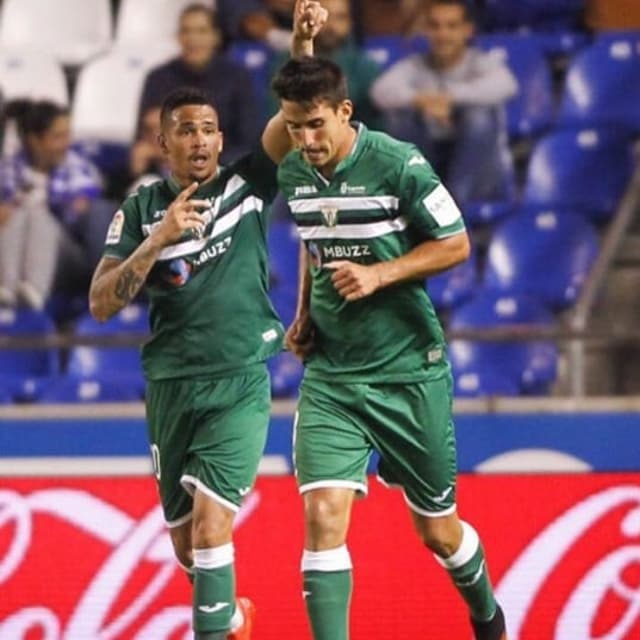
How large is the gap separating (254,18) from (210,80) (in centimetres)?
98

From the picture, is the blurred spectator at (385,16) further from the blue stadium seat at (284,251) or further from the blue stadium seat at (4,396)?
the blue stadium seat at (4,396)

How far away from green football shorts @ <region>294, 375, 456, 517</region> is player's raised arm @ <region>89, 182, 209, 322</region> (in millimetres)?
610

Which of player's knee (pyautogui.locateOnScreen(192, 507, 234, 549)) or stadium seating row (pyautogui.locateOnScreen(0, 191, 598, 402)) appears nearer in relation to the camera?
player's knee (pyautogui.locateOnScreen(192, 507, 234, 549))

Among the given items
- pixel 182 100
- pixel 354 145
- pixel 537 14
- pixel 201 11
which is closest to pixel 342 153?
pixel 354 145

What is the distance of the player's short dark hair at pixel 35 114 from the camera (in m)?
9.93

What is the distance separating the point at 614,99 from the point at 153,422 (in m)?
4.39

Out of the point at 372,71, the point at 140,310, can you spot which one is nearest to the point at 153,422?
the point at 140,310

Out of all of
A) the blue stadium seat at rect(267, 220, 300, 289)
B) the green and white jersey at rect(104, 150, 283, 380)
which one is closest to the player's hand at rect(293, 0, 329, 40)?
Answer: the green and white jersey at rect(104, 150, 283, 380)

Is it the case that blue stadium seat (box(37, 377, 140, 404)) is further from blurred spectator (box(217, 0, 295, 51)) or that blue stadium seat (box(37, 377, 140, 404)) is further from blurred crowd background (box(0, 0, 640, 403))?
blurred spectator (box(217, 0, 295, 51))

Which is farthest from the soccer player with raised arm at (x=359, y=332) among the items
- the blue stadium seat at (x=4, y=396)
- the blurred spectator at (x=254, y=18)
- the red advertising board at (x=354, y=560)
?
the blurred spectator at (x=254, y=18)

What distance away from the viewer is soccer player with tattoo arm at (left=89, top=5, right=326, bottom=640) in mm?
6035

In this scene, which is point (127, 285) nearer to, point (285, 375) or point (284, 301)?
point (285, 375)

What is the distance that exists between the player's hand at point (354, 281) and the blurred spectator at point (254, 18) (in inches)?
190

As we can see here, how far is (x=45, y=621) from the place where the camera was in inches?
277
